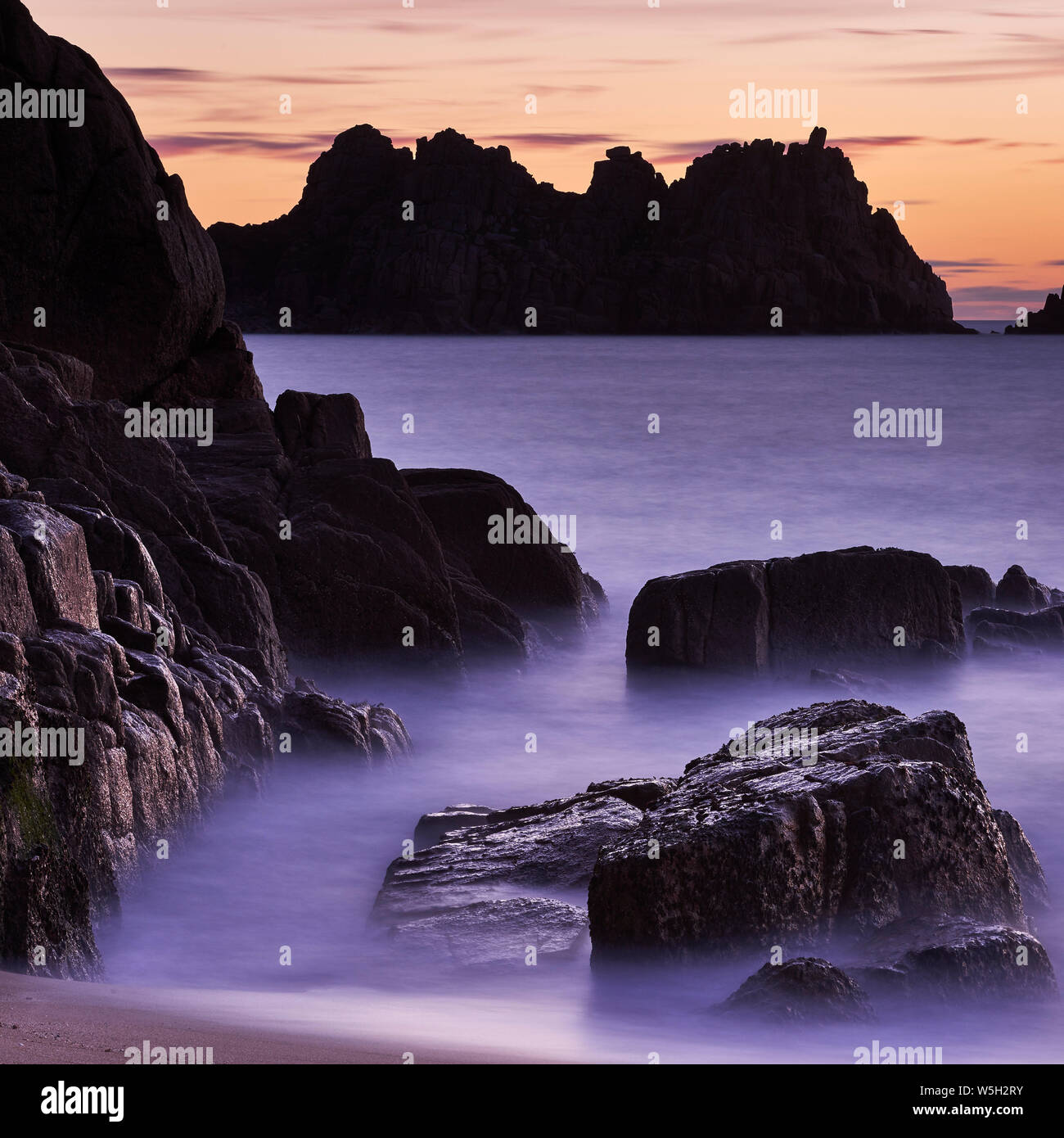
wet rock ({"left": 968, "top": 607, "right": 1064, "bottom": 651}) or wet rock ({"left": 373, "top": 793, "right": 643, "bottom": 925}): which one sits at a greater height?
wet rock ({"left": 968, "top": 607, "right": 1064, "bottom": 651})

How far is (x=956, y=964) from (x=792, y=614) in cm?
807

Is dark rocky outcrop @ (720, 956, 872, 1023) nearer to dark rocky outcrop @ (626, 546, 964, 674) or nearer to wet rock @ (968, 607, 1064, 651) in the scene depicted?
dark rocky outcrop @ (626, 546, 964, 674)

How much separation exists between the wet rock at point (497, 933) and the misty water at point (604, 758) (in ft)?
0.40

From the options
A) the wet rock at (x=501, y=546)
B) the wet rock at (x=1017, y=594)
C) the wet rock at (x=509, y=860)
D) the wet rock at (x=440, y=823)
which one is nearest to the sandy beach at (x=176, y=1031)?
the wet rock at (x=509, y=860)

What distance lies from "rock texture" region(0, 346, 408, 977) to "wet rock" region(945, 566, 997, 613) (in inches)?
347

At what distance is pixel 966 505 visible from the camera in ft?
98.4

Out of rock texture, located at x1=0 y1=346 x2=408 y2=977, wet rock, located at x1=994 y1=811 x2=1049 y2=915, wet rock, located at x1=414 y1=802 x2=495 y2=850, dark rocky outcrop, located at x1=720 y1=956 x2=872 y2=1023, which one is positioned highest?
rock texture, located at x1=0 y1=346 x2=408 y2=977

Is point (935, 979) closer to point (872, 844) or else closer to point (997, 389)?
point (872, 844)

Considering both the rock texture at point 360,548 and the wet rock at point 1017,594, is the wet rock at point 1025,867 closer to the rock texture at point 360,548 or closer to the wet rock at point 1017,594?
the rock texture at point 360,548

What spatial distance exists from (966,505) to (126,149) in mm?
18901

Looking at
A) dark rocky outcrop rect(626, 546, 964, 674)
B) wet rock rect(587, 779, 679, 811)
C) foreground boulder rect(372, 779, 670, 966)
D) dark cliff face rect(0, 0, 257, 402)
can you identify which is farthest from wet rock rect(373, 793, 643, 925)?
dark cliff face rect(0, 0, 257, 402)

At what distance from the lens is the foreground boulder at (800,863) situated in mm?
7195

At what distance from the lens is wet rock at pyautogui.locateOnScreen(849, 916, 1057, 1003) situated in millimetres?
6875
